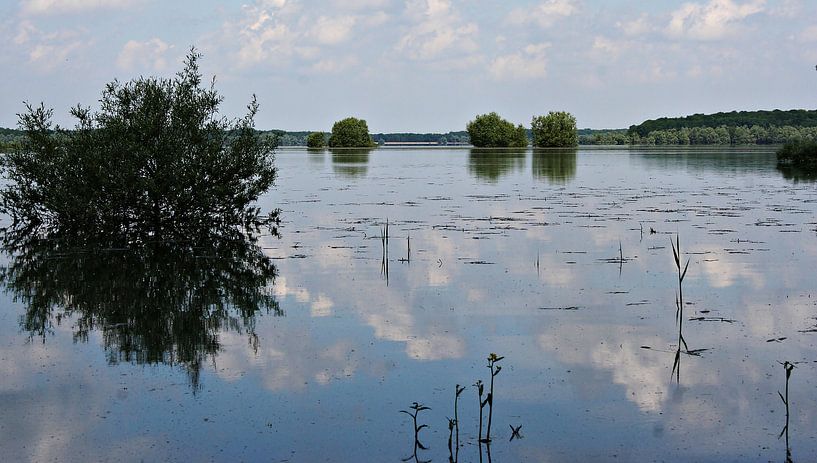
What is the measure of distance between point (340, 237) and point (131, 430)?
40.3ft

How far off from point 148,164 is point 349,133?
13192 cm

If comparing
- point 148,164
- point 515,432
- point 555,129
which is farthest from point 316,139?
point 515,432

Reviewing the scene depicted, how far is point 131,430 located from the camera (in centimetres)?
675

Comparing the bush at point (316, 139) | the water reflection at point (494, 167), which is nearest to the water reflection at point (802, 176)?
the water reflection at point (494, 167)

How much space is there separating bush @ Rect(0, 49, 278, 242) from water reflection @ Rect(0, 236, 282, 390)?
0.96m

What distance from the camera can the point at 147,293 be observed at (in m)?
12.5

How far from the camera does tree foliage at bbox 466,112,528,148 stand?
140m

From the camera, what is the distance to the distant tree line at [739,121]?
150750mm

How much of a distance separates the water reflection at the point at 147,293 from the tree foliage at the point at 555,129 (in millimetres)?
117865

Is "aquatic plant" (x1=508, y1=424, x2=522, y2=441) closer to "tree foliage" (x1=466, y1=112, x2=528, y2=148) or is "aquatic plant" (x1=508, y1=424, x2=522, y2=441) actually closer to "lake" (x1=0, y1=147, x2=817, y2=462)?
"lake" (x1=0, y1=147, x2=817, y2=462)

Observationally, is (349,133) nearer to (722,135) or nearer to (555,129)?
(555,129)

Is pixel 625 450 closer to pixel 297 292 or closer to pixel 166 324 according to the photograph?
pixel 166 324

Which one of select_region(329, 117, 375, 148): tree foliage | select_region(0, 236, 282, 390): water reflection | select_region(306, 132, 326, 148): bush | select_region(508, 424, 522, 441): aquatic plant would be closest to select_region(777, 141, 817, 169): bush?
select_region(0, 236, 282, 390): water reflection

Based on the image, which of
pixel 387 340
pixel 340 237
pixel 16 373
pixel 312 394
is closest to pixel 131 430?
pixel 312 394
